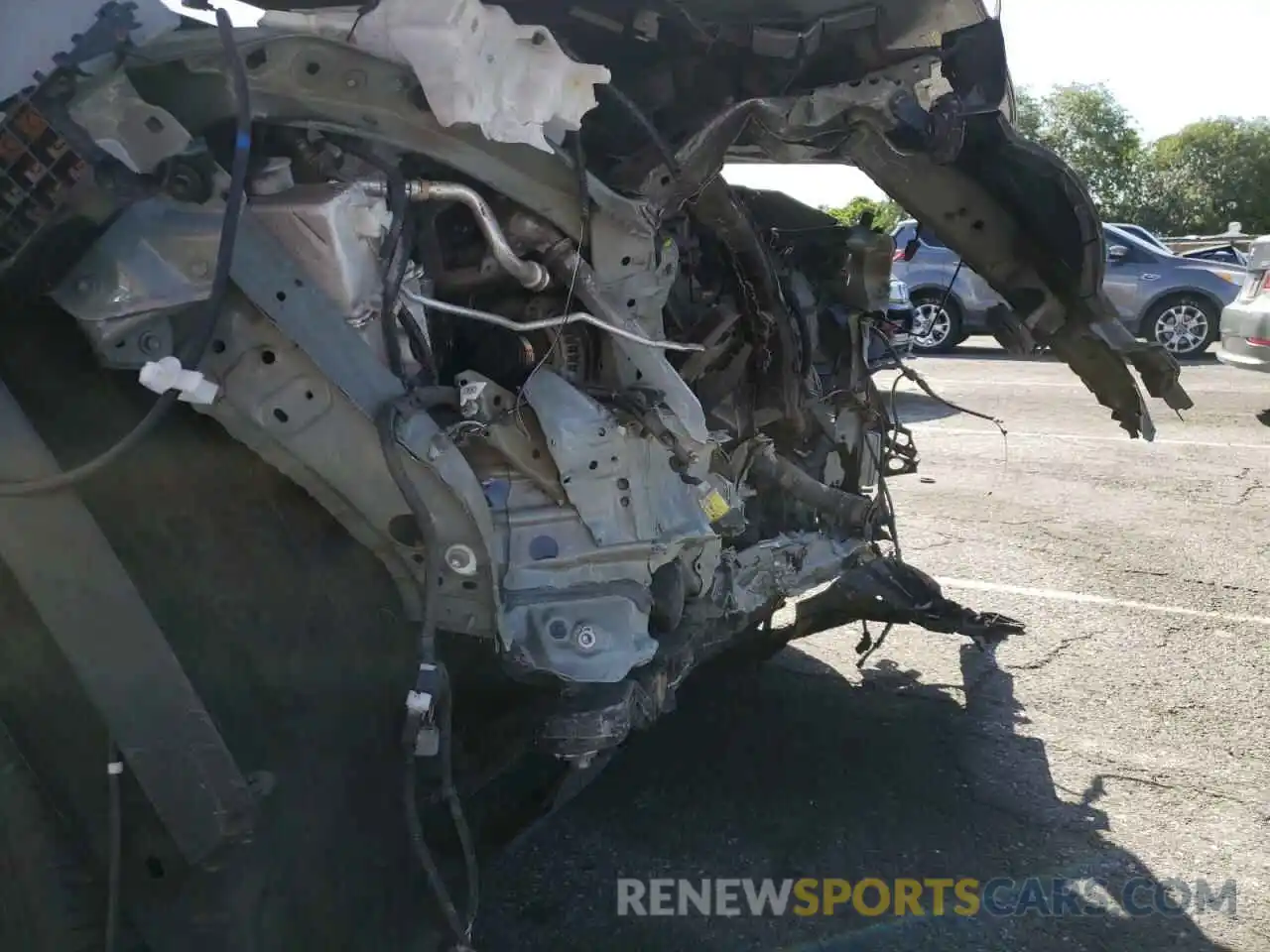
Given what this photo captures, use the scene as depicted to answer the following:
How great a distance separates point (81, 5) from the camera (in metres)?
2.25

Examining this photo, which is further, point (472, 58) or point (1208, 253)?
point (1208, 253)

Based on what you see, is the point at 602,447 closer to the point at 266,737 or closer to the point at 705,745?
the point at 266,737

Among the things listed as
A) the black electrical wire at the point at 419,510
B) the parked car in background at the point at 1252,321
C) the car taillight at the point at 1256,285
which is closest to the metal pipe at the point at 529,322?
the black electrical wire at the point at 419,510

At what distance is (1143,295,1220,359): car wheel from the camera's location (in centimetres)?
1470

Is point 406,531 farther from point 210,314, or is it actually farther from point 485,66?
point 485,66

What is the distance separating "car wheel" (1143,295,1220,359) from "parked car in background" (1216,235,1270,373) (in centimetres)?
545

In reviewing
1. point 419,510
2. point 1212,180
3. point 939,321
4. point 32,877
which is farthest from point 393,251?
point 1212,180

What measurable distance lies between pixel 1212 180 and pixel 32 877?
1830 inches

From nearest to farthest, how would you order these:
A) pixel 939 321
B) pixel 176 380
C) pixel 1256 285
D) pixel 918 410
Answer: pixel 176 380, pixel 1256 285, pixel 918 410, pixel 939 321

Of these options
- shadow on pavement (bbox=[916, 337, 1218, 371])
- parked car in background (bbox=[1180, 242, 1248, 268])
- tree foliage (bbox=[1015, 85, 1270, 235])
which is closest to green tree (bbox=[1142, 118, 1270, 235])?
tree foliage (bbox=[1015, 85, 1270, 235])

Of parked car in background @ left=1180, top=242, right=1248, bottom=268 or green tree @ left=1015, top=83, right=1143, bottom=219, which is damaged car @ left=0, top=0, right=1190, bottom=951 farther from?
green tree @ left=1015, top=83, right=1143, bottom=219

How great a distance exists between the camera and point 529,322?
2.71m

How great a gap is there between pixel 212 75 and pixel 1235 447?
8.78 m

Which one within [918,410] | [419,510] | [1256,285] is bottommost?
[918,410]
